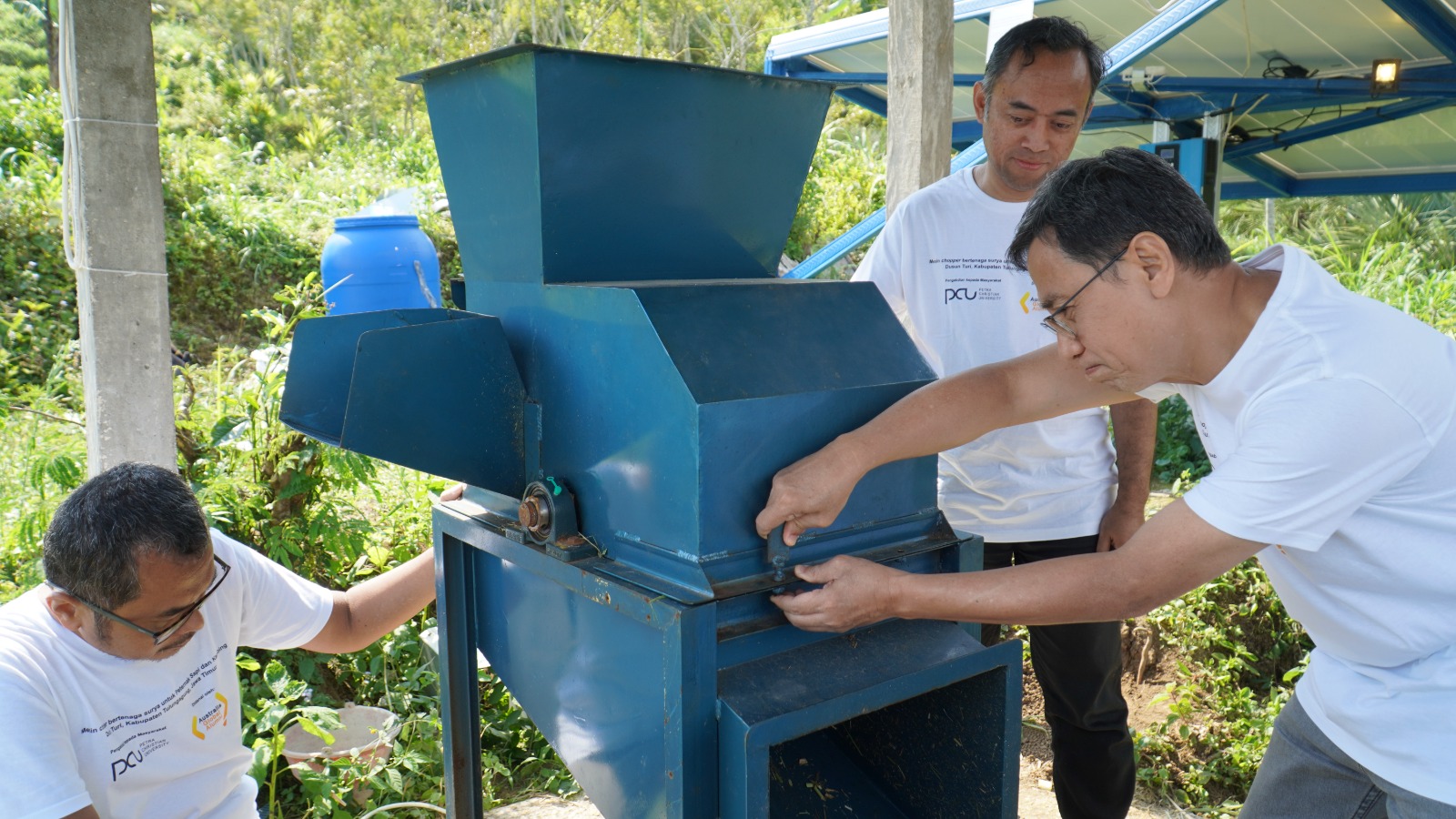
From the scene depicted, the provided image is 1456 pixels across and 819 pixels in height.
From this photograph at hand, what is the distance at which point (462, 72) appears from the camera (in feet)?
5.82

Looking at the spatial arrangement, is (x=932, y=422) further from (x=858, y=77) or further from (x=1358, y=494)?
(x=858, y=77)

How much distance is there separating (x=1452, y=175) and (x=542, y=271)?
7.01 meters

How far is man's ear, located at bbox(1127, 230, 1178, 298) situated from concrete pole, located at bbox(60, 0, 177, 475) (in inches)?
92.3

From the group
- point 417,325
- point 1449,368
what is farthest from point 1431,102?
point 417,325

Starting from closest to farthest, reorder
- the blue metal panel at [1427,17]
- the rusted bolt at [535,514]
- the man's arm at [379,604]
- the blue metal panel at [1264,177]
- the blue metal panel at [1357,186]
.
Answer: the rusted bolt at [535,514]
the man's arm at [379,604]
the blue metal panel at [1427,17]
the blue metal panel at [1357,186]
the blue metal panel at [1264,177]

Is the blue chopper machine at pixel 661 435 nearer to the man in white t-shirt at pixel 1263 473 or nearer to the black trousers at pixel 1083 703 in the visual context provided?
the man in white t-shirt at pixel 1263 473

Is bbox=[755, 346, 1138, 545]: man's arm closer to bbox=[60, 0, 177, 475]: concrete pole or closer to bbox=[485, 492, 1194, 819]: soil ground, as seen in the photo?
bbox=[485, 492, 1194, 819]: soil ground

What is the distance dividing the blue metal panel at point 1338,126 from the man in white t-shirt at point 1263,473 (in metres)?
5.21

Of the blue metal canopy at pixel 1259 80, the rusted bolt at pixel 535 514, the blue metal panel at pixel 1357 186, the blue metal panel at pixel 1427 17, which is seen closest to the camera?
the rusted bolt at pixel 535 514

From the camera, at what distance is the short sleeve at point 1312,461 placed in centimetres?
139

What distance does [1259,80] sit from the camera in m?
5.30

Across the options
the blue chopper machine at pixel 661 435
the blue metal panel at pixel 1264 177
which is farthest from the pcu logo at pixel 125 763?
the blue metal panel at pixel 1264 177

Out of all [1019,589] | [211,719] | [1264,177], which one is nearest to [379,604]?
[211,719]

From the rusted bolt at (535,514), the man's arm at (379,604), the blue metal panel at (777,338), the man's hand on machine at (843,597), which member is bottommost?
the man's arm at (379,604)
